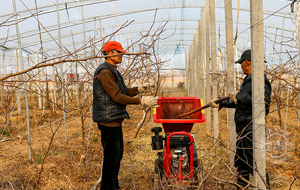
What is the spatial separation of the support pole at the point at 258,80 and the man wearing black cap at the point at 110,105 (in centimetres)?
121

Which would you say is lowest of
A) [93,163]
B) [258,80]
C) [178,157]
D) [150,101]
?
[93,163]

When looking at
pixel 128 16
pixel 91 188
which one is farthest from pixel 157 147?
pixel 128 16

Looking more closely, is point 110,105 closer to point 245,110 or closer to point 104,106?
point 104,106

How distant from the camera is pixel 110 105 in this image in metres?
3.04

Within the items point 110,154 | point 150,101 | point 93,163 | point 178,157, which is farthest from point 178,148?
point 93,163

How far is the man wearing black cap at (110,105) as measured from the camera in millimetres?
2963

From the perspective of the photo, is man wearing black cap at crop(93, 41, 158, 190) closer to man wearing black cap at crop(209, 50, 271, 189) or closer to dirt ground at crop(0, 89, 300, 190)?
dirt ground at crop(0, 89, 300, 190)

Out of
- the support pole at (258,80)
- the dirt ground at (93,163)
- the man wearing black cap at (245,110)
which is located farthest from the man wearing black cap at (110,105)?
the support pole at (258,80)

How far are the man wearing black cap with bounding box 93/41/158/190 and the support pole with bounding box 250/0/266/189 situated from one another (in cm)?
121

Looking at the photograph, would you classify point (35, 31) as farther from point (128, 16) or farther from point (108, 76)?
point (108, 76)

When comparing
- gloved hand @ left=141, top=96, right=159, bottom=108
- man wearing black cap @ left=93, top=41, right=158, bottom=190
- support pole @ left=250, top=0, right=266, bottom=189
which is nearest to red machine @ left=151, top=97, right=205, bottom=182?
gloved hand @ left=141, top=96, right=159, bottom=108

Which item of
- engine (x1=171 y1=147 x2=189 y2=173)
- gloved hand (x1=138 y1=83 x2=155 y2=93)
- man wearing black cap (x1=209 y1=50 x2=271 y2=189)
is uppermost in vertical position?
gloved hand (x1=138 y1=83 x2=155 y2=93)

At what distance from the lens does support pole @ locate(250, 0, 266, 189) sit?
1.96 m

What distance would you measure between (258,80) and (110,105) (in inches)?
65.9
